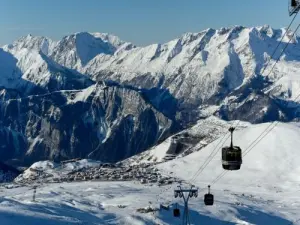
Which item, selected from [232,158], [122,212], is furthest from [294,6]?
[122,212]

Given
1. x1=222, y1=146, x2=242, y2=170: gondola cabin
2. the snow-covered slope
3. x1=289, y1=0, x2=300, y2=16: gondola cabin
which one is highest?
x1=289, y1=0, x2=300, y2=16: gondola cabin

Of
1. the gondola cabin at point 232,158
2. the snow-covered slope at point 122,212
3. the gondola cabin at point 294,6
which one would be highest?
the gondola cabin at point 294,6

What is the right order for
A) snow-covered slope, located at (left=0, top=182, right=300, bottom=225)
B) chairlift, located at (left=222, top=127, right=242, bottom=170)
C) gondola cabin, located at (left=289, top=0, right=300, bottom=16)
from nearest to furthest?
gondola cabin, located at (left=289, top=0, right=300, bottom=16) < chairlift, located at (left=222, top=127, right=242, bottom=170) < snow-covered slope, located at (left=0, top=182, right=300, bottom=225)

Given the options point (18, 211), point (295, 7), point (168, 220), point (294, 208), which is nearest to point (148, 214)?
point (168, 220)

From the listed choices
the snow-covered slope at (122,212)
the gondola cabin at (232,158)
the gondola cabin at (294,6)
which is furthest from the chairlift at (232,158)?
the snow-covered slope at (122,212)

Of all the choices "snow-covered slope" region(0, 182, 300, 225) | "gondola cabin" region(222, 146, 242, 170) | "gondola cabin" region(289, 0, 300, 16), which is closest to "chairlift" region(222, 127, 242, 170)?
"gondola cabin" region(222, 146, 242, 170)

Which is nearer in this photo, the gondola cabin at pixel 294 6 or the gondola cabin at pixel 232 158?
the gondola cabin at pixel 294 6

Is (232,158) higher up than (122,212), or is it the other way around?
(232,158)

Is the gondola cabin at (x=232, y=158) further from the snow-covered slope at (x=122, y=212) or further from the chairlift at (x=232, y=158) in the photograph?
the snow-covered slope at (x=122, y=212)

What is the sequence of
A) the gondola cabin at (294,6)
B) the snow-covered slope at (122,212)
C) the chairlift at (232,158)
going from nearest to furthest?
the gondola cabin at (294,6), the chairlift at (232,158), the snow-covered slope at (122,212)

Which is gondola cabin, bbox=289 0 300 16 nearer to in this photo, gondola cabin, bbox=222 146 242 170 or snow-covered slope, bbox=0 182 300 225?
gondola cabin, bbox=222 146 242 170

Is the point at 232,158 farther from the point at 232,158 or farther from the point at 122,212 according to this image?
the point at 122,212
